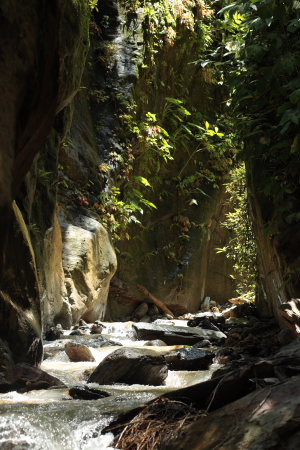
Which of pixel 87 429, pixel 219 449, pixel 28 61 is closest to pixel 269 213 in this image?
pixel 28 61

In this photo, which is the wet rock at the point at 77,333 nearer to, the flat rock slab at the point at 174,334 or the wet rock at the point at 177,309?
the flat rock slab at the point at 174,334

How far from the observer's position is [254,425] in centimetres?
187

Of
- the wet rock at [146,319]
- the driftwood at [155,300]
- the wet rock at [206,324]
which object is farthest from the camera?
the driftwood at [155,300]

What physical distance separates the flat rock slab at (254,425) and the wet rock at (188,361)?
341 centimetres

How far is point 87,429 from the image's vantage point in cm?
278

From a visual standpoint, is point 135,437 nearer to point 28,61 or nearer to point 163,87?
point 28,61

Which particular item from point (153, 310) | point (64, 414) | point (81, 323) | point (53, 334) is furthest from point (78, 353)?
point (153, 310)

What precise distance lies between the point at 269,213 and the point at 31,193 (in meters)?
3.20

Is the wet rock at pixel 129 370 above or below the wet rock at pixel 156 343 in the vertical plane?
above

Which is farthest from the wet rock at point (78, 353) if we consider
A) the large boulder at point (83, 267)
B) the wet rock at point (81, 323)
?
the wet rock at point (81, 323)

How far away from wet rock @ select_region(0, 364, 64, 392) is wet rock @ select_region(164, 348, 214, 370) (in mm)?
1607

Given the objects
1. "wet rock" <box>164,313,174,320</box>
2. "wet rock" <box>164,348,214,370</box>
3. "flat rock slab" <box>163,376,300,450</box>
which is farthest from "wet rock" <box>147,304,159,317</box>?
"flat rock slab" <box>163,376,300,450</box>

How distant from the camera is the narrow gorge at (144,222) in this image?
270cm

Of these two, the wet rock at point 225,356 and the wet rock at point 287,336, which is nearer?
the wet rock at point 287,336
